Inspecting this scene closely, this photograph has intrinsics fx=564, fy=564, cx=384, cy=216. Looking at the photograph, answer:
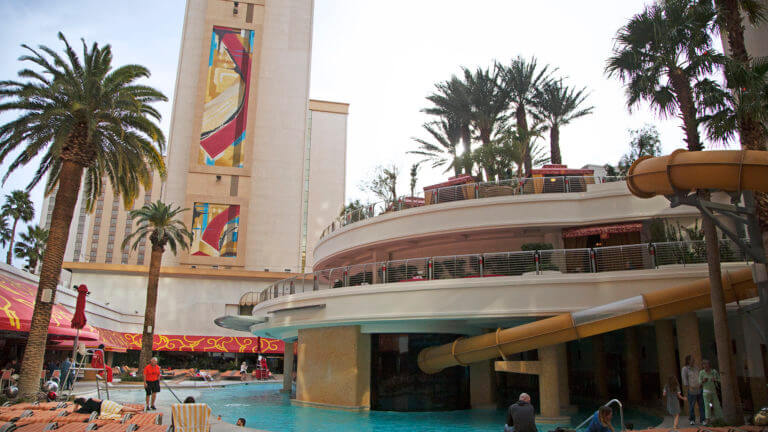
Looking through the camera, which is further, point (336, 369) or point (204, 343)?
point (204, 343)

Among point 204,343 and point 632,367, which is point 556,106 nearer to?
point 632,367

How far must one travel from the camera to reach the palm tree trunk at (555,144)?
35812 millimetres

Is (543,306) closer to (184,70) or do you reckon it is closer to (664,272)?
(664,272)

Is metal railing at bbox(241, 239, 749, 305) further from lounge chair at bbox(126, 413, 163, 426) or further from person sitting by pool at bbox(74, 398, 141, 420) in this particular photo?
person sitting by pool at bbox(74, 398, 141, 420)

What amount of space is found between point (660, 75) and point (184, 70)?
6218cm

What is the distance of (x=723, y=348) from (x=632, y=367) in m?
10.4

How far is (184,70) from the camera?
7012 centimetres

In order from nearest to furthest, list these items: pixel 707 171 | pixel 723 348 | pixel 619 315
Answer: pixel 707 171
pixel 723 348
pixel 619 315

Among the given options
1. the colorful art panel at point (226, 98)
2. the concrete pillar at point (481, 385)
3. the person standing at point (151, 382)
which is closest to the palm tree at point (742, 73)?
the concrete pillar at point (481, 385)

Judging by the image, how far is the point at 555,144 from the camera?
36281 mm

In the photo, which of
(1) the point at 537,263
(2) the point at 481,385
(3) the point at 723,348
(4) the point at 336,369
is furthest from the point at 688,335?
(4) the point at 336,369

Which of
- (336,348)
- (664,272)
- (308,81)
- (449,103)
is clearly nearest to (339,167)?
(308,81)

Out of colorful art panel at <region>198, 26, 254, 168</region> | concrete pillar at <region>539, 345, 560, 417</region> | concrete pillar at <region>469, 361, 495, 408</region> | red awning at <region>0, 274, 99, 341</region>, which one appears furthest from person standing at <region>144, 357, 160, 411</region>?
colorful art panel at <region>198, 26, 254, 168</region>

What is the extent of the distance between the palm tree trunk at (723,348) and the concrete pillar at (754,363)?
402 centimetres
